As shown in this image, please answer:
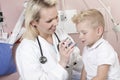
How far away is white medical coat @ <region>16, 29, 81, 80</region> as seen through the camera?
4.99 ft

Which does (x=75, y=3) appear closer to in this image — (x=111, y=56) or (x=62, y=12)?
(x=62, y=12)

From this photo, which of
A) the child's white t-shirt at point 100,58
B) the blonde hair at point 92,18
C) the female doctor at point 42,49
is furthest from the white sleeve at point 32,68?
the blonde hair at point 92,18

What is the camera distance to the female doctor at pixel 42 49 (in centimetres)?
152

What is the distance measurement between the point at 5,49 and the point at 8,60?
9 cm

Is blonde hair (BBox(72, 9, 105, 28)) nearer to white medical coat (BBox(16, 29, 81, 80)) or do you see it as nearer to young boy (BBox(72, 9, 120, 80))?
young boy (BBox(72, 9, 120, 80))

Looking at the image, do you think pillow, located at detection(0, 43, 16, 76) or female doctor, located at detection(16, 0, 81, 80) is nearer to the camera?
female doctor, located at detection(16, 0, 81, 80)

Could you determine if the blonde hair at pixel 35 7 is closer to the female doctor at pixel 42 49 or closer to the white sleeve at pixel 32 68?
the female doctor at pixel 42 49

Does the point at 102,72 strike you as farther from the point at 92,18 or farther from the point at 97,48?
the point at 92,18

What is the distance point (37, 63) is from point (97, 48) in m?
0.39

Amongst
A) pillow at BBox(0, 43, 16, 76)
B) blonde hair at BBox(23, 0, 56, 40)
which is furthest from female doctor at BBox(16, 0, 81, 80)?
pillow at BBox(0, 43, 16, 76)

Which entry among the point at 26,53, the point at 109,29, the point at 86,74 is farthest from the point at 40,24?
the point at 109,29

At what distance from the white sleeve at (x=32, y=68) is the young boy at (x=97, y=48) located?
20 cm

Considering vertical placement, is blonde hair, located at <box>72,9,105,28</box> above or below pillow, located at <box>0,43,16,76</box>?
above

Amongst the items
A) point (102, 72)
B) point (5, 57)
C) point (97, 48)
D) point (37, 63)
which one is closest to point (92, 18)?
point (97, 48)
